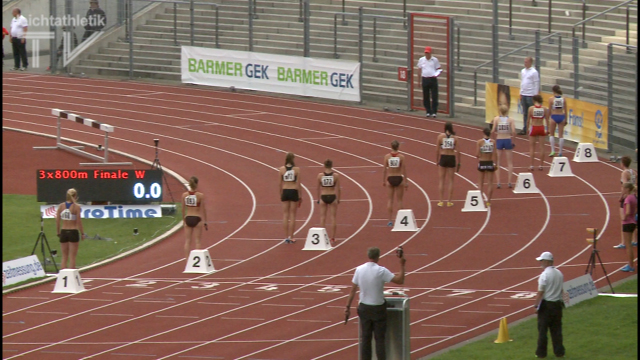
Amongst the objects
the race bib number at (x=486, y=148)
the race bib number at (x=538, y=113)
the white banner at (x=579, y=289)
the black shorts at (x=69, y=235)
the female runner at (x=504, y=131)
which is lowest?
the white banner at (x=579, y=289)

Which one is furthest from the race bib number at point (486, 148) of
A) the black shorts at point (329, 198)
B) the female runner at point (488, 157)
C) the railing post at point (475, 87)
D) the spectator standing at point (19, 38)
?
the spectator standing at point (19, 38)

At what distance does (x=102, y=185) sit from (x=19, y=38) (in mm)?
17299

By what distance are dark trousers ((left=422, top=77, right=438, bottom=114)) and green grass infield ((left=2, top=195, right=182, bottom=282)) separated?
9.18 metres

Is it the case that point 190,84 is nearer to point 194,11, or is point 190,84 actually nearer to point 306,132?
point 194,11

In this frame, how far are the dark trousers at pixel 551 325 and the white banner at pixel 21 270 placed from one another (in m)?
8.91

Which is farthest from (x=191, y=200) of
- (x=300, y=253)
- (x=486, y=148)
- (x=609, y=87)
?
(x=609, y=87)

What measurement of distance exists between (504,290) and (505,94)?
12339 mm

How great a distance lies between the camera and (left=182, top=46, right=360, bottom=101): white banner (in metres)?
32.4

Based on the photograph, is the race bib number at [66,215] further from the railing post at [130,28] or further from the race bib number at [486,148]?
the railing post at [130,28]

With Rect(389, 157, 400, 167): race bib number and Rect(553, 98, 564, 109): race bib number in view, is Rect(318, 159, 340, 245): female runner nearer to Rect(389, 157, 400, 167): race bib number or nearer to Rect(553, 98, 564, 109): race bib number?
Rect(389, 157, 400, 167): race bib number

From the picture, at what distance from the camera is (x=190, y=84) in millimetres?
35969

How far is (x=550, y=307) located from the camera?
13.1m

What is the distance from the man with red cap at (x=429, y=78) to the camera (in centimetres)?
2952

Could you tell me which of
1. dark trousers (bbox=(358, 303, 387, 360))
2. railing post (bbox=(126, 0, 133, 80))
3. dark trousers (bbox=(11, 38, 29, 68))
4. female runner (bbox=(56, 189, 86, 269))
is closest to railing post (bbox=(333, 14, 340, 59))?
railing post (bbox=(126, 0, 133, 80))
